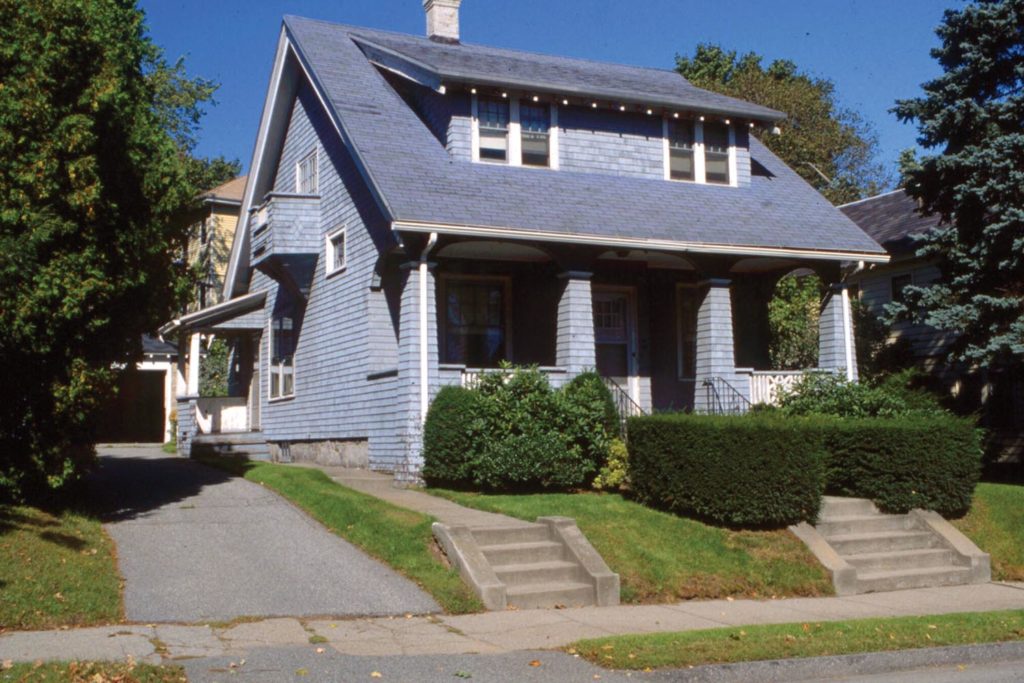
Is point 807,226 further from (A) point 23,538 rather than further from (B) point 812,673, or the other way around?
(A) point 23,538

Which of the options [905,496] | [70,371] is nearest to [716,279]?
[905,496]

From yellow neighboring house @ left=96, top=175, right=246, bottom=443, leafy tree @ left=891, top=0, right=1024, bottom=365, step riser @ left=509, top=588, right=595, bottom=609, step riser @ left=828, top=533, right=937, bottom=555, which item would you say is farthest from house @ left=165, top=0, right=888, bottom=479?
yellow neighboring house @ left=96, top=175, right=246, bottom=443

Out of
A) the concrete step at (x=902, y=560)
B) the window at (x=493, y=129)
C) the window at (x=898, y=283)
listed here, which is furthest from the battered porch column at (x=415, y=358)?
the window at (x=898, y=283)

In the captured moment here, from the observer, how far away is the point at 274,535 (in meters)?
13.6

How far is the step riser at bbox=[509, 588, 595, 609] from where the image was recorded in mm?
11359

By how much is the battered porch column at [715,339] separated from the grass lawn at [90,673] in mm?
13207

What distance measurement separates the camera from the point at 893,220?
1071 inches

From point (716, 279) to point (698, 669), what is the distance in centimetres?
1215

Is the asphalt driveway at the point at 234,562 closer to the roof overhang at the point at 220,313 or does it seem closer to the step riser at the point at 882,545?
the step riser at the point at 882,545

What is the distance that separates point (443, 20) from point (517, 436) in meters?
13.1

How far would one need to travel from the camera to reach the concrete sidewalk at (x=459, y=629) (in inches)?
355

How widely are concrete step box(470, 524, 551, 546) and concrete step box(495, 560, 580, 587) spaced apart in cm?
57

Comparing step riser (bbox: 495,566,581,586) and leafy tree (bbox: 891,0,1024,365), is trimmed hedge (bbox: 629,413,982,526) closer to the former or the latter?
step riser (bbox: 495,566,581,586)

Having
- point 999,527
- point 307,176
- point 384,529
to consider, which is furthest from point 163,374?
point 999,527
